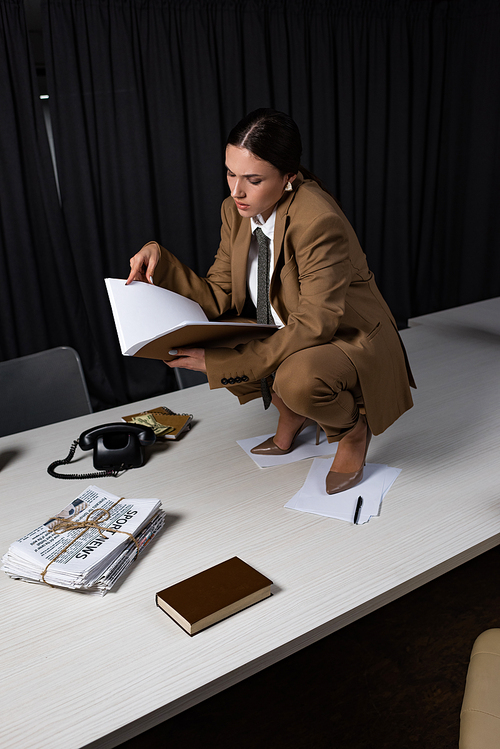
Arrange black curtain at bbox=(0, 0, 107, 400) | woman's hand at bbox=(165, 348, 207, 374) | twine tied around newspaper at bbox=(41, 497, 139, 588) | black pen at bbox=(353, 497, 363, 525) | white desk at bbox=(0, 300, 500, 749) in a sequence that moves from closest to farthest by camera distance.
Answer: white desk at bbox=(0, 300, 500, 749) → twine tied around newspaper at bbox=(41, 497, 139, 588) → black pen at bbox=(353, 497, 363, 525) → woman's hand at bbox=(165, 348, 207, 374) → black curtain at bbox=(0, 0, 107, 400)

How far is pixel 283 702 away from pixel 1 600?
2.56 feet

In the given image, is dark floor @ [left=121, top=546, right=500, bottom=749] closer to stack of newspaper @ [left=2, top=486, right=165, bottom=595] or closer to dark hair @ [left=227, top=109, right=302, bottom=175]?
stack of newspaper @ [left=2, top=486, right=165, bottom=595]

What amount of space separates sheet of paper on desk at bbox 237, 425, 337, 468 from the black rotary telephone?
0.93 feet

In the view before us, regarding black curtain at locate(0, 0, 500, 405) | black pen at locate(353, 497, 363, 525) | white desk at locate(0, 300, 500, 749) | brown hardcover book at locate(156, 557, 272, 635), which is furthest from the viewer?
black curtain at locate(0, 0, 500, 405)

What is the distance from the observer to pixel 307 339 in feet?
4.67

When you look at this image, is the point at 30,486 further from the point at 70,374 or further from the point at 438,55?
the point at 438,55

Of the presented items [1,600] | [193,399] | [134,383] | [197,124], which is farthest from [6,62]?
[1,600]

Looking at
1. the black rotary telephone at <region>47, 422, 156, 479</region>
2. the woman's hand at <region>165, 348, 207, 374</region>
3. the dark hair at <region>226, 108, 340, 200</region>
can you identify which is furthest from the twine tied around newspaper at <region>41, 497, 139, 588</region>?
the dark hair at <region>226, 108, 340, 200</region>

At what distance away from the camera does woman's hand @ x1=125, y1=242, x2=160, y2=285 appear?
159cm

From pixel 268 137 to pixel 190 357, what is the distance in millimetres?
553

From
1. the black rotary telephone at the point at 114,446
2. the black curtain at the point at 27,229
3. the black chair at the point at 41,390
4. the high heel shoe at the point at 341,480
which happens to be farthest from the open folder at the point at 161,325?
the black curtain at the point at 27,229

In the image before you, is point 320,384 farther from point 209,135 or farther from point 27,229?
point 209,135

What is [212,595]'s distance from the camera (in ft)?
3.57

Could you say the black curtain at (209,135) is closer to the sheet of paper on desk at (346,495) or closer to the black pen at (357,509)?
the sheet of paper on desk at (346,495)
